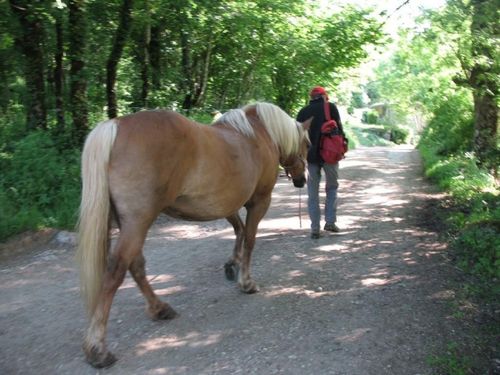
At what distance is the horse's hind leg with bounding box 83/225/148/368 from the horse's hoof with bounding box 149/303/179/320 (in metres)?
0.77

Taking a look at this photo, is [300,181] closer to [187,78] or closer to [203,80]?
[203,80]

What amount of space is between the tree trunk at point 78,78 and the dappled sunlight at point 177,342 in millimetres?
5901

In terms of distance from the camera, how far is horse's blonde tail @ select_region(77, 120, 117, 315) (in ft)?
11.5

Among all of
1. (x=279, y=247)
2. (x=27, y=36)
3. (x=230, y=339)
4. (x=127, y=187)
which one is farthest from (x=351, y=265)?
(x=27, y=36)

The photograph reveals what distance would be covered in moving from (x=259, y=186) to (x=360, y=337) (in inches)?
76.4

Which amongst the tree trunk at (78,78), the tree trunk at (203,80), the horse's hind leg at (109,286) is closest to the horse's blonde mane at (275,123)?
the horse's hind leg at (109,286)

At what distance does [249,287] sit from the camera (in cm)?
494

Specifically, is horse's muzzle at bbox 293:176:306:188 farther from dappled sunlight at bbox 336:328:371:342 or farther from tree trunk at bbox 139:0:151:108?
tree trunk at bbox 139:0:151:108

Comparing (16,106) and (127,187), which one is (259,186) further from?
(16,106)

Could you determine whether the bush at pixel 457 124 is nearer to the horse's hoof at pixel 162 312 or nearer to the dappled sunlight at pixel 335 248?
A: the dappled sunlight at pixel 335 248

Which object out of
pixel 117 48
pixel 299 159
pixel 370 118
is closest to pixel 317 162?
pixel 299 159

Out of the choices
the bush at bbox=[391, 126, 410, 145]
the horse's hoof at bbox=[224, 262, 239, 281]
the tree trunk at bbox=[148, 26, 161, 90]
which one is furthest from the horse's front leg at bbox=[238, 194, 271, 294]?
the bush at bbox=[391, 126, 410, 145]

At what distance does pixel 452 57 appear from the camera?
11742 millimetres

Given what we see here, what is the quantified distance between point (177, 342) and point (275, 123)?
2699mm
